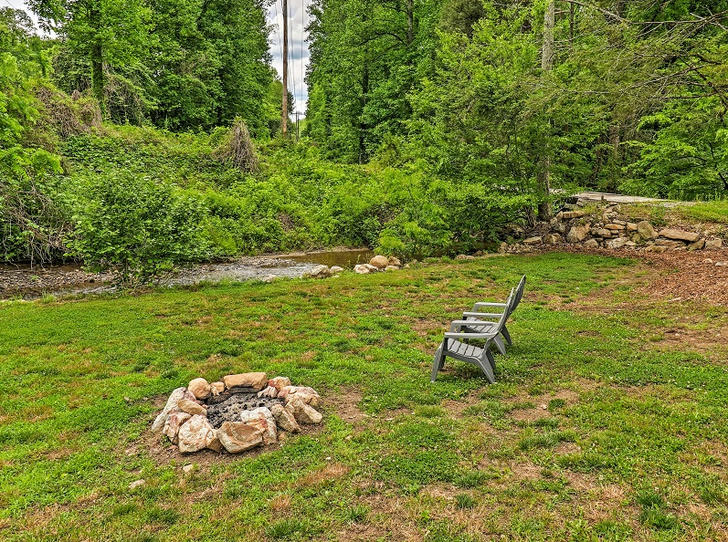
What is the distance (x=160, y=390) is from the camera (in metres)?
4.75

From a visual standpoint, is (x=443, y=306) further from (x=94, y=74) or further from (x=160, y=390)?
(x=94, y=74)

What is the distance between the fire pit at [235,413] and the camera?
3672 millimetres

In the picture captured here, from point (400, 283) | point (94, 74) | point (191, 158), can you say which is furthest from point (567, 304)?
point (94, 74)

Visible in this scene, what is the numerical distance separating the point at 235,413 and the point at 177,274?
7569 millimetres

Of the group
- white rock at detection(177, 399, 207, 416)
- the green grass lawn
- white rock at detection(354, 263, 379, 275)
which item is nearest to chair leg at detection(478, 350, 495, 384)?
the green grass lawn

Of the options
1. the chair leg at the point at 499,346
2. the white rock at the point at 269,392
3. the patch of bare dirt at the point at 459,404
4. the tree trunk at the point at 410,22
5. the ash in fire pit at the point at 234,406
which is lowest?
the patch of bare dirt at the point at 459,404

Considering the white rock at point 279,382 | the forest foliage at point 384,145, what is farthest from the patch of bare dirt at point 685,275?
the white rock at point 279,382

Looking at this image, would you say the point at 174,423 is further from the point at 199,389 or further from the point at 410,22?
the point at 410,22

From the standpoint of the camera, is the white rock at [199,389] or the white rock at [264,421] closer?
the white rock at [264,421]

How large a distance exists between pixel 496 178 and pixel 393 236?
12.1 feet

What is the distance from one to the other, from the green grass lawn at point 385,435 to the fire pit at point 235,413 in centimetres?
13

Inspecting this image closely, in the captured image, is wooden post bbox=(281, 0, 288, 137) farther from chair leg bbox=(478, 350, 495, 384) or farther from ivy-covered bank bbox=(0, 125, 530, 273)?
chair leg bbox=(478, 350, 495, 384)

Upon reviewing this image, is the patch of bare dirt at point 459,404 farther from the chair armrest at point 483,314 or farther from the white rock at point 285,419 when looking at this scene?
the white rock at point 285,419

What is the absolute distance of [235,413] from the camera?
4.04 m
